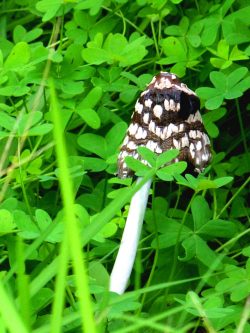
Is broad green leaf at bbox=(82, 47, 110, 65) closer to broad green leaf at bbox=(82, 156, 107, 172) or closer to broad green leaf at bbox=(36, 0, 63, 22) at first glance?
broad green leaf at bbox=(36, 0, 63, 22)

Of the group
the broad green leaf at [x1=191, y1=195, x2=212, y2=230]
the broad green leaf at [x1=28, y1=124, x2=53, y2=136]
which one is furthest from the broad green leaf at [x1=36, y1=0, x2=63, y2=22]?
the broad green leaf at [x1=191, y1=195, x2=212, y2=230]

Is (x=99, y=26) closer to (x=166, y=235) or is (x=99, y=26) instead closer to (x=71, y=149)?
(x=71, y=149)

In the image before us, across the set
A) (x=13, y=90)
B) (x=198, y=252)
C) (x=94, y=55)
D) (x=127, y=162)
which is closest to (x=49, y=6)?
(x=94, y=55)

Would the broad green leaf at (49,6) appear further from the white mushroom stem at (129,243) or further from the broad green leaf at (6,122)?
the white mushroom stem at (129,243)

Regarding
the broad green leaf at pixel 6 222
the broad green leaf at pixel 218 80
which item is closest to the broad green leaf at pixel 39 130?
the broad green leaf at pixel 6 222

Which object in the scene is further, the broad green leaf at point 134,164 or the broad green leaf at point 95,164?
the broad green leaf at point 95,164

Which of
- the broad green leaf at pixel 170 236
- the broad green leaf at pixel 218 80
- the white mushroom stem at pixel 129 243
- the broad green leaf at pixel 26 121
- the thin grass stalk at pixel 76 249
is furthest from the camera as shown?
the broad green leaf at pixel 218 80
